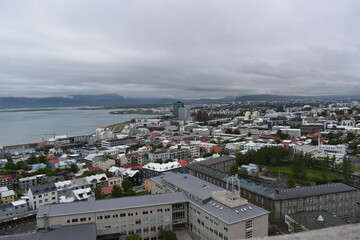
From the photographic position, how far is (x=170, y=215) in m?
6.79

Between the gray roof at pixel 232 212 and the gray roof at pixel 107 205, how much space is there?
991mm

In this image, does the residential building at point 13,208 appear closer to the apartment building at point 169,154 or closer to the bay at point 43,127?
the apartment building at point 169,154

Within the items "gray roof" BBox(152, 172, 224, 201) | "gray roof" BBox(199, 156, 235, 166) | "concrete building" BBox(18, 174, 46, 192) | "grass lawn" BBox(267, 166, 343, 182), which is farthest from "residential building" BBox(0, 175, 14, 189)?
"grass lawn" BBox(267, 166, 343, 182)

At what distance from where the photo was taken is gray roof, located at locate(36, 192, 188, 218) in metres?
6.24

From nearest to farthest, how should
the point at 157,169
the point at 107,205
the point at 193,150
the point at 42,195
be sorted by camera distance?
the point at 107,205, the point at 42,195, the point at 157,169, the point at 193,150

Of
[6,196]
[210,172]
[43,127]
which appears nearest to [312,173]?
[210,172]

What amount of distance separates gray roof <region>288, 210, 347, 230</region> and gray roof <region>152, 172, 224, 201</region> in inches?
85.3

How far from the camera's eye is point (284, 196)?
755cm

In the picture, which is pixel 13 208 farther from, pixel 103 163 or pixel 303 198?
pixel 303 198

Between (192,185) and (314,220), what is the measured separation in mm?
3372

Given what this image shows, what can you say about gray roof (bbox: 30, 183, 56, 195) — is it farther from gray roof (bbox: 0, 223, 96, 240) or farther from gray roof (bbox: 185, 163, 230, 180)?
gray roof (bbox: 185, 163, 230, 180)

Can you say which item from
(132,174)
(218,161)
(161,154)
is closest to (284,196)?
(218,161)

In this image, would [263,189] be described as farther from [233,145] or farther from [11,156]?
[11,156]

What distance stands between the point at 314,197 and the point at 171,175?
15.1 ft
